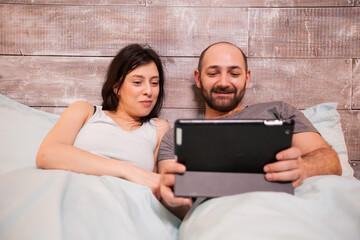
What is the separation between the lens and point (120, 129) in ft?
3.72

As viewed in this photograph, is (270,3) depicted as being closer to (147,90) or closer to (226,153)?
(147,90)

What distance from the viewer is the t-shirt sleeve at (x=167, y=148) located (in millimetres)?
1071

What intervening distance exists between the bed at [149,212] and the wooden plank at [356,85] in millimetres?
802

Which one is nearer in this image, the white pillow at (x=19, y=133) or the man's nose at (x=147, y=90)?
the white pillow at (x=19, y=133)

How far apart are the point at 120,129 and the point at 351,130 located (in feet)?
3.86

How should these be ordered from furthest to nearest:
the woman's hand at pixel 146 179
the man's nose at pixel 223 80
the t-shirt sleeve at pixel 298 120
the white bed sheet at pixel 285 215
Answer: the man's nose at pixel 223 80
the t-shirt sleeve at pixel 298 120
the woman's hand at pixel 146 179
the white bed sheet at pixel 285 215

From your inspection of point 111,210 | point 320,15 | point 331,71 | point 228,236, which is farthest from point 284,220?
point 320,15

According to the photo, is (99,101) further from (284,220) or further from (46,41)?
(284,220)

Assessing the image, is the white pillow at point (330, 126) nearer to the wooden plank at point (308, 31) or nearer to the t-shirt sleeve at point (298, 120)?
the t-shirt sleeve at point (298, 120)

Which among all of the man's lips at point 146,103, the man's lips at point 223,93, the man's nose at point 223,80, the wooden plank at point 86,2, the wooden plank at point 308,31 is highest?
the wooden plank at point 86,2

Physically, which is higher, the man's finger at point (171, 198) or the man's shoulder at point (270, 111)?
the man's shoulder at point (270, 111)

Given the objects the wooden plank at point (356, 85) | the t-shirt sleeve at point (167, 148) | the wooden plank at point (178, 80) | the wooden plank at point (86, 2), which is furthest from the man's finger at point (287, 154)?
the wooden plank at point (86, 2)

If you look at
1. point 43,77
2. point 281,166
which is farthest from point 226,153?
point 43,77

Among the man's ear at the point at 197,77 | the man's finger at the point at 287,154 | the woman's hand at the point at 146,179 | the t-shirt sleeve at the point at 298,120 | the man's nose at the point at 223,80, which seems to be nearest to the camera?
the man's finger at the point at 287,154
